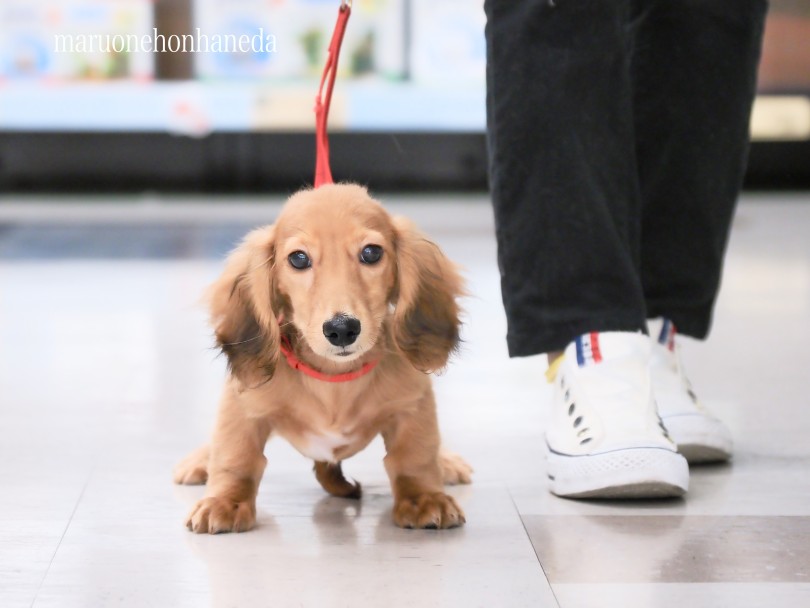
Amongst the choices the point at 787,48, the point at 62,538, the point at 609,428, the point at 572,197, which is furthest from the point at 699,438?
the point at 787,48

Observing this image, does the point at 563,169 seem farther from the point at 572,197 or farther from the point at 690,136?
the point at 690,136

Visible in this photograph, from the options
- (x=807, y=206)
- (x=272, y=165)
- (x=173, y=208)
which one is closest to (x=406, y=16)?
(x=272, y=165)

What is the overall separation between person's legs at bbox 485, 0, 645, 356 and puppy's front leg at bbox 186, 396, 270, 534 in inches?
11.0

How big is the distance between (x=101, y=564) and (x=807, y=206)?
3255 millimetres

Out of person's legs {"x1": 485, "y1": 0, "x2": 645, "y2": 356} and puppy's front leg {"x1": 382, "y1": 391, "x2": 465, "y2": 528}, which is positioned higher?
person's legs {"x1": 485, "y1": 0, "x2": 645, "y2": 356}

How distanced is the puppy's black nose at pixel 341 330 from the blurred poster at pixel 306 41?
3.09m

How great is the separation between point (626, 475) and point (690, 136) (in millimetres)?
407

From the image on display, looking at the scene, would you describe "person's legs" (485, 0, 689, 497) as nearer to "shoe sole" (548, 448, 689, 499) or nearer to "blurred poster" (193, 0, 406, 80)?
"shoe sole" (548, 448, 689, 499)

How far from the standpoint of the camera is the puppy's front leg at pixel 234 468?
3.32 feet

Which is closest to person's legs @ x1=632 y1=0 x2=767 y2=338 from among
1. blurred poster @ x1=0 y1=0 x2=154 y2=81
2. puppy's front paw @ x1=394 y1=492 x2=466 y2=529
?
puppy's front paw @ x1=394 y1=492 x2=466 y2=529

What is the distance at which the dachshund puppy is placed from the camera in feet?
3.27

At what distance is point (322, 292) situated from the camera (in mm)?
966

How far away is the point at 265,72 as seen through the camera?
393 cm

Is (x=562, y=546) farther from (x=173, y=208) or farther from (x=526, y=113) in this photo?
(x=173, y=208)
